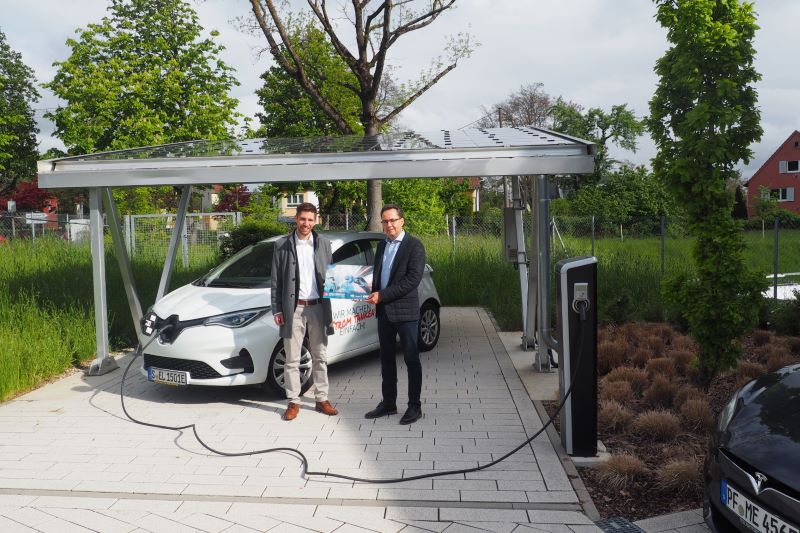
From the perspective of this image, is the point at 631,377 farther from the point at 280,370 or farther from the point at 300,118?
the point at 300,118

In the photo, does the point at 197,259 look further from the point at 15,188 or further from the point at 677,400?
the point at 15,188

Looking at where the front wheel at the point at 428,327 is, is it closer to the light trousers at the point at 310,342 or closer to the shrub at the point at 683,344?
the light trousers at the point at 310,342

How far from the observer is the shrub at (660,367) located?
7.03 m

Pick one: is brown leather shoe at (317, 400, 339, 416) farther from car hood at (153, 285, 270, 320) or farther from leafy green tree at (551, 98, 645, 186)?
leafy green tree at (551, 98, 645, 186)

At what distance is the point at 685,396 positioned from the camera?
6094 mm

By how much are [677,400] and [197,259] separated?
1277cm

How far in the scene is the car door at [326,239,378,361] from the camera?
24.1 ft

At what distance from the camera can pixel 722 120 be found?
20.2ft

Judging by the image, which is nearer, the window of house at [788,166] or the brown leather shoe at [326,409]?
the brown leather shoe at [326,409]

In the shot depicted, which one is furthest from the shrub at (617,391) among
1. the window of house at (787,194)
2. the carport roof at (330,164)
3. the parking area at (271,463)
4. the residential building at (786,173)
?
the window of house at (787,194)

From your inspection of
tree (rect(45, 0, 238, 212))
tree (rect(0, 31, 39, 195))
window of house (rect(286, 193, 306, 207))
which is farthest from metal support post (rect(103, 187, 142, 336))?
tree (rect(0, 31, 39, 195))

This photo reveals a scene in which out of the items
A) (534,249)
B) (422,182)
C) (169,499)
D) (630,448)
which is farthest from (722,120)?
(422,182)

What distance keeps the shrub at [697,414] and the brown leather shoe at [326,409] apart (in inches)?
120

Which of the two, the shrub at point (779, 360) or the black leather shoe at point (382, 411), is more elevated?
the shrub at point (779, 360)
